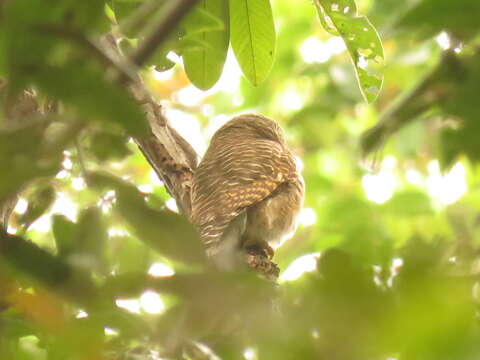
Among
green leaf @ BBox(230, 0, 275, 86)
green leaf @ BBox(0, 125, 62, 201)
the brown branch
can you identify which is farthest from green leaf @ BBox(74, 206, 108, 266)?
green leaf @ BBox(230, 0, 275, 86)

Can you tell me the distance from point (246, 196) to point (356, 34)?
1.71 metres

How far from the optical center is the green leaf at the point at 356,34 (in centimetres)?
255

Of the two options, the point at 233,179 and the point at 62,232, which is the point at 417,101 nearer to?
the point at 62,232

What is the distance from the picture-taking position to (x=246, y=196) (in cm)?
418

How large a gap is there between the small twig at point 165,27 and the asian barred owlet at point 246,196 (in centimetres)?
265

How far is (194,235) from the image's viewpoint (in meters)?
1.18

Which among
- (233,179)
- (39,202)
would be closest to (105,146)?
(39,202)

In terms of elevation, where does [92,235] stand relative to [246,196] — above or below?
below

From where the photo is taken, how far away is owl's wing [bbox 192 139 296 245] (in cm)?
394

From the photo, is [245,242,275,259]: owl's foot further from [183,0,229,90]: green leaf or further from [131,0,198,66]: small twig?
[131,0,198,66]: small twig

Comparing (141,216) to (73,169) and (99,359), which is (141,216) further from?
(73,169)

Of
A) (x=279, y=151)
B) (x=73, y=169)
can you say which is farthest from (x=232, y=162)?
(x=73, y=169)

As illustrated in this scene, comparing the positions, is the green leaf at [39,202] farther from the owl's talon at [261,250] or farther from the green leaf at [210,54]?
the owl's talon at [261,250]

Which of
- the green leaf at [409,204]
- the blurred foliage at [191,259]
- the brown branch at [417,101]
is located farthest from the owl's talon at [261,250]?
the brown branch at [417,101]
